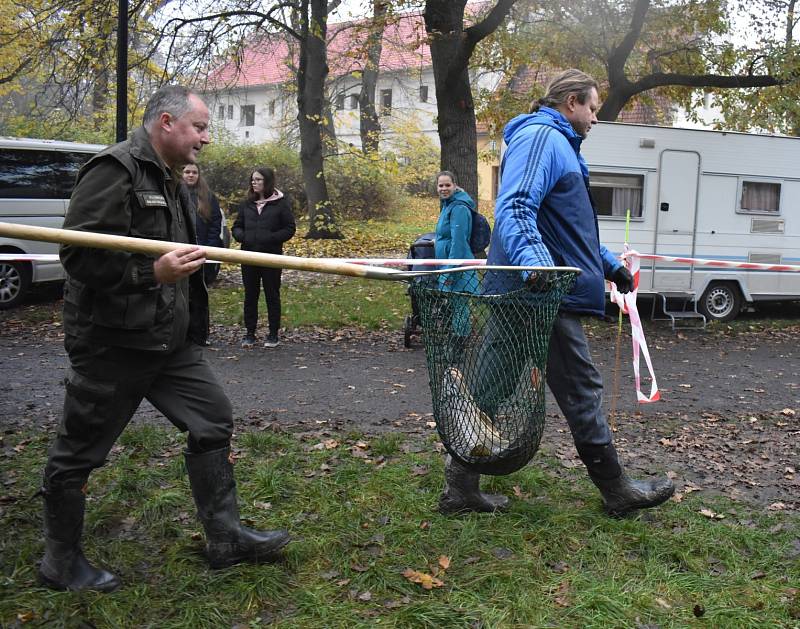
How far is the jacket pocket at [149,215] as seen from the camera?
129 inches

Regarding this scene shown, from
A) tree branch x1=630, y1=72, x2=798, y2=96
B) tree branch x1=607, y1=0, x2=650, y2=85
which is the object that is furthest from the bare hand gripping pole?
tree branch x1=607, y1=0, x2=650, y2=85

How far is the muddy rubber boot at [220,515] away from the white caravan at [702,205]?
938 cm

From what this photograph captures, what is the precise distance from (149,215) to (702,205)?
1092 centimetres

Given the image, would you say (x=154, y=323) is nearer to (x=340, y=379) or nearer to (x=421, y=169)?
(x=340, y=379)

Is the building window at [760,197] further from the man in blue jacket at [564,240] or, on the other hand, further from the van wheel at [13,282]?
the van wheel at [13,282]

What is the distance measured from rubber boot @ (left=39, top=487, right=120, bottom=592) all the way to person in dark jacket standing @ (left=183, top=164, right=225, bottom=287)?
5.28 metres

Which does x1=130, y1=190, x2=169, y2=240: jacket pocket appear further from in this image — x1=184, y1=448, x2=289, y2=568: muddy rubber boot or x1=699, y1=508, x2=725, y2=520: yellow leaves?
x1=699, y1=508, x2=725, y2=520: yellow leaves

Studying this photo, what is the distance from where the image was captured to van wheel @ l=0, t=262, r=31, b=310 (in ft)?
37.4

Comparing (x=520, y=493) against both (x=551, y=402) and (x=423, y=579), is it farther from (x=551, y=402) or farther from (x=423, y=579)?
(x=551, y=402)

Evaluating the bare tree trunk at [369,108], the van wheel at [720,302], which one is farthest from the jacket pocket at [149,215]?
the bare tree trunk at [369,108]

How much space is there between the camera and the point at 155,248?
3.08 metres

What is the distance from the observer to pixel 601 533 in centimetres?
407

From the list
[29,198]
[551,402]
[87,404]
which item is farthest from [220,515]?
[29,198]

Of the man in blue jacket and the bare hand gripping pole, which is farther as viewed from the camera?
the man in blue jacket
